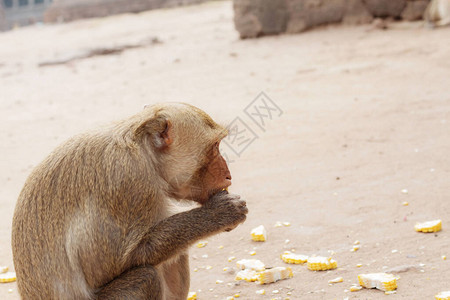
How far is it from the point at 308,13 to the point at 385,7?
1.58 m

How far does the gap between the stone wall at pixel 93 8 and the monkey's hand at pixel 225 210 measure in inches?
946

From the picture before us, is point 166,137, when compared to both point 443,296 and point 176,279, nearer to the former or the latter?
point 176,279

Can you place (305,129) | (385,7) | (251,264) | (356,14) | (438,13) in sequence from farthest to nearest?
(356,14)
(385,7)
(438,13)
(305,129)
(251,264)

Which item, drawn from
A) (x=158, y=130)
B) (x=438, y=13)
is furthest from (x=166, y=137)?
(x=438, y=13)

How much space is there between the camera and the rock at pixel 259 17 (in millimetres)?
13575

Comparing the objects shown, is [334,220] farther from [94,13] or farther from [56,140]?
[94,13]

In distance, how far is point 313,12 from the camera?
13531 millimetres

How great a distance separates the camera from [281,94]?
30.1 ft

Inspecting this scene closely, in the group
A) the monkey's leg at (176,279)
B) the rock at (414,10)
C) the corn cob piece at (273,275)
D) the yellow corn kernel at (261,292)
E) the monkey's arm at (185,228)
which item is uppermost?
the rock at (414,10)

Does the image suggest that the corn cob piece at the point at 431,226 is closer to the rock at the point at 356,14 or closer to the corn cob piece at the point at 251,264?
the corn cob piece at the point at 251,264

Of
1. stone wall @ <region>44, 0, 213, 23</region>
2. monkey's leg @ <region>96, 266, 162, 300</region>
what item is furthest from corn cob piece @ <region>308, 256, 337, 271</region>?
stone wall @ <region>44, 0, 213, 23</region>

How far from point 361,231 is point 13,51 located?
718 inches

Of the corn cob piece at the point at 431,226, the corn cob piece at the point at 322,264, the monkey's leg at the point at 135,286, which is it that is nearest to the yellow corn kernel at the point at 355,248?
the corn cob piece at the point at 322,264

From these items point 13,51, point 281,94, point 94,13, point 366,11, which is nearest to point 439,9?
point 366,11
